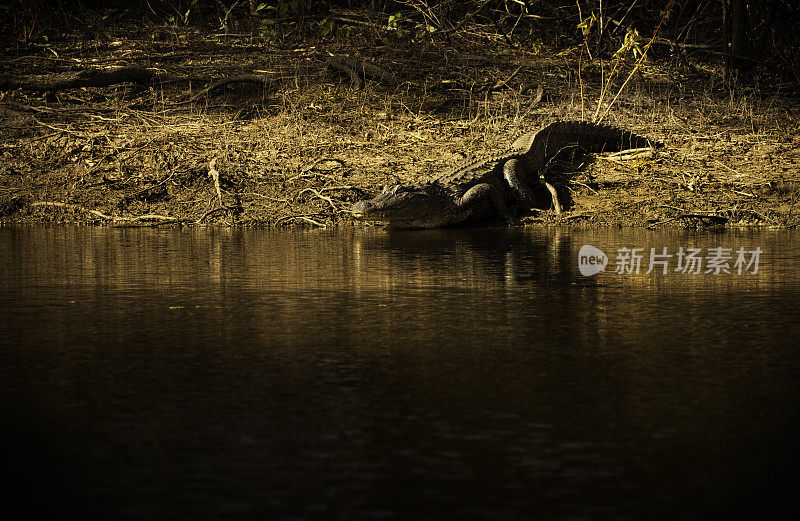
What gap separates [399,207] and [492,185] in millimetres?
1475

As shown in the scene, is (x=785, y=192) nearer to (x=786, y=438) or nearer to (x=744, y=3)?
(x=744, y=3)

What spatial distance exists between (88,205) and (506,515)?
31.2 feet

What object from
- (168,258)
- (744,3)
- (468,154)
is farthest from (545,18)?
(168,258)

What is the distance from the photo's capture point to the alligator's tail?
39.8ft

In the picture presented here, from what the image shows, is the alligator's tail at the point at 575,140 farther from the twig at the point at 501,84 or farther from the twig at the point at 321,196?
the twig at the point at 501,84

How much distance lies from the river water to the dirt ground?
4190mm

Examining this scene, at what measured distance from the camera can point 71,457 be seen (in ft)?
9.04

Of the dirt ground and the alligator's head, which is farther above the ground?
the dirt ground

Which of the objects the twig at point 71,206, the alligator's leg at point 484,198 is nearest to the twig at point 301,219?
the alligator's leg at point 484,198

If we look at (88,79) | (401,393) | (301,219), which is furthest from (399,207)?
(88,79)

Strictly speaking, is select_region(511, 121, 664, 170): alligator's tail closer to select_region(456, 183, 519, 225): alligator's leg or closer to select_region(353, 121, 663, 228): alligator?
select_region(353, 121, 663, 228): alligator

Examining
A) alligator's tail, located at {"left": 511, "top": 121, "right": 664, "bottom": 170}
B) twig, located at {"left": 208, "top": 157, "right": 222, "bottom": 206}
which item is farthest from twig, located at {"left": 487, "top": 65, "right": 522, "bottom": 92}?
twig, located at {"left": 208, "top": 157, "right": 222, "bottom": 206}

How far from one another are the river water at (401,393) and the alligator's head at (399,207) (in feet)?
10.1

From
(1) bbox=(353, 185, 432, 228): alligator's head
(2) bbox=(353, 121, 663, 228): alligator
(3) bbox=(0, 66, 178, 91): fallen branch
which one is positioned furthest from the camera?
(3) bbox=(0, 66, 178, 91): fallen branch
